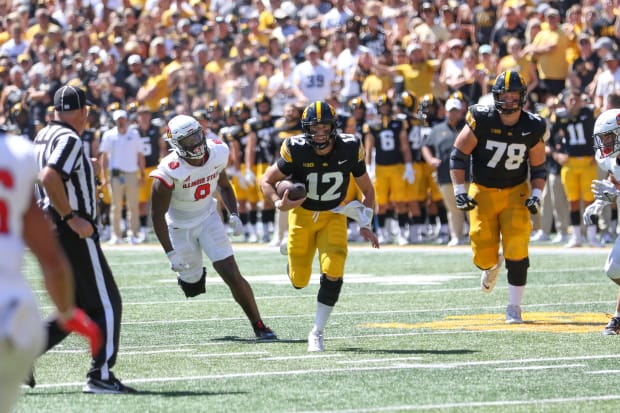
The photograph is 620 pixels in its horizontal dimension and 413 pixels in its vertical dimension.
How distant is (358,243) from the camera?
1888 cm

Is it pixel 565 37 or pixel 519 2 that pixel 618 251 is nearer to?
pixel 565 37

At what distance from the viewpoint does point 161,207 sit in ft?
31.5

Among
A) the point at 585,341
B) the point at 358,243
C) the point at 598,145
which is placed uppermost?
the point at 598,145

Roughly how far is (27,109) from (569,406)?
55.4 ft

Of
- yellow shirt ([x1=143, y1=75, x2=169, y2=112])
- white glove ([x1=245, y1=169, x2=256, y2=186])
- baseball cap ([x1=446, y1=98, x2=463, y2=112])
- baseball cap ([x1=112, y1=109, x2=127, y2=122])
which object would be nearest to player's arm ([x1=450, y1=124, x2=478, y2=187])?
baseball cap ([x1=446, y1=98, x2=463, y2=112])

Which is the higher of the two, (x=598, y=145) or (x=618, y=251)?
(x=598, y=145)

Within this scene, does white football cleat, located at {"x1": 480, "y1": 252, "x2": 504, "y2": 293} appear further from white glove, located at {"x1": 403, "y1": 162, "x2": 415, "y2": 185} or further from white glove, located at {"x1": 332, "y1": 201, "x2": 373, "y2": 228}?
white glove, located at {"x1": 403, "y1": 162, "x2": 415, "y2": 185}

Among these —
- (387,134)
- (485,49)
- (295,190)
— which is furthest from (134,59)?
(295,190)

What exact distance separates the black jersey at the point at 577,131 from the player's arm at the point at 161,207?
27.8 feet

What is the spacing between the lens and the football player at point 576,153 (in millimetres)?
16875

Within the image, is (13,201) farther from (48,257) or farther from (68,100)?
(68,100)

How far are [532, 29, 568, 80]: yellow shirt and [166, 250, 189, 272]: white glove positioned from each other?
944 cm

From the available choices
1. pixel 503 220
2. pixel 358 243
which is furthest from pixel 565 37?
pixel 503 220

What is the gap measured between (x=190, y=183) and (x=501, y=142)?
93.5 inches
